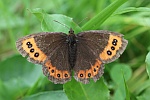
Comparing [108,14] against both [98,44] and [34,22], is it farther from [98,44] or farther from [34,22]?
[34,22]

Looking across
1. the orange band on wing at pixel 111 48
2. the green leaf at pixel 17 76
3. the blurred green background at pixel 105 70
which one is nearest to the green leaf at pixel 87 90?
the blurred green background at pixel 105 70

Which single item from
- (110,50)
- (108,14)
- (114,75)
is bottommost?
(114,75)

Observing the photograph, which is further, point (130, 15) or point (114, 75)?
point (130, 15)

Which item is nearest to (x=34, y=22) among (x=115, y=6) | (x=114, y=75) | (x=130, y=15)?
(x=130, y=15)

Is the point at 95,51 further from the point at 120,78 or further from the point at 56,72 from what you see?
the point at 120,78

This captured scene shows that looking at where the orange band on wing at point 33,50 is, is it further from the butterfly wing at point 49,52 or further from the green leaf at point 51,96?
the green leaf at point 51,96

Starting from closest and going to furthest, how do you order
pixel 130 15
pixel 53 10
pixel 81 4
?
pixel 130 15, pixel 81 4, pixel 53 10

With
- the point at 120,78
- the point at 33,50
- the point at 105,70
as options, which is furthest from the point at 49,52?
the point at 105,70
